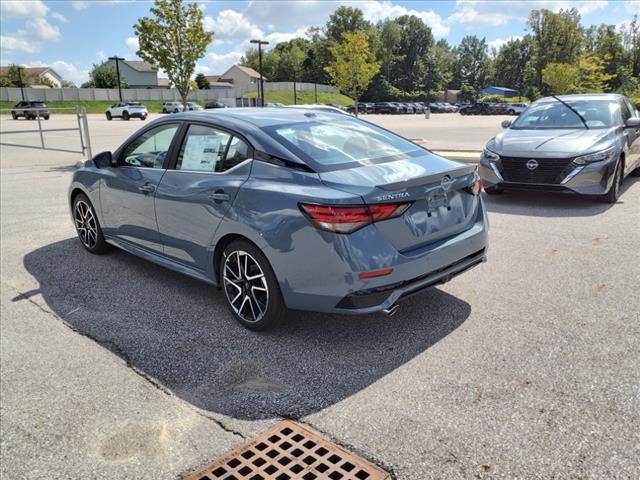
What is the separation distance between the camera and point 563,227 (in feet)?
21.4

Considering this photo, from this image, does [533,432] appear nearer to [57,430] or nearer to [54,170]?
[57,430]

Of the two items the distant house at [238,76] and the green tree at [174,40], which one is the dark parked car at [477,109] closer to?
the green tree at [174,40]

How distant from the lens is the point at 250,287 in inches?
150

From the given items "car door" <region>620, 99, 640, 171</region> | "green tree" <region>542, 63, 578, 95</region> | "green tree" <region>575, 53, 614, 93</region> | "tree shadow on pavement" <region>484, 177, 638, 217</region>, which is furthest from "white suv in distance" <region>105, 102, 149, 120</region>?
"car door" <region>620, 99, 640, 171</region>

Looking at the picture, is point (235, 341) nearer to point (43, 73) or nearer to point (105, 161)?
point (105, 161)

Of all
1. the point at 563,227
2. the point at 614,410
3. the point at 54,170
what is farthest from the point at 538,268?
the point at 54,170

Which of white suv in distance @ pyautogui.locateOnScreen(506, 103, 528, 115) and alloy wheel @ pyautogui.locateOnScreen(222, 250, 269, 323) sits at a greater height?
white suv in distance @ pyautogui.locateOnScreen(506, 103, 528, 115)

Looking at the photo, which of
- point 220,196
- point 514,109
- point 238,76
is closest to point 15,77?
point 238,76

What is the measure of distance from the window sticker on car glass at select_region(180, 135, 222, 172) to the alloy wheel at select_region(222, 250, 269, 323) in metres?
0.79

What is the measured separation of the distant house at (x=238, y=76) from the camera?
354 ft

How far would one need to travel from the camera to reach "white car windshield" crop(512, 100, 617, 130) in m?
8.34

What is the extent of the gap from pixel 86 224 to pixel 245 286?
9.47ft

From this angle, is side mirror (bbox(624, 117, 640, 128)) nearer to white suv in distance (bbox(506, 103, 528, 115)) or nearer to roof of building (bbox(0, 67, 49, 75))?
white suv in distance (bbox(506, 103, 528, 115))

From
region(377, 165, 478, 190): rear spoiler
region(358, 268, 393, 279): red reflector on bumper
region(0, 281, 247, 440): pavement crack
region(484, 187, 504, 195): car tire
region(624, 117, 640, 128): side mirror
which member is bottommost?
region(0, 281, 247, 440): pavement crack
